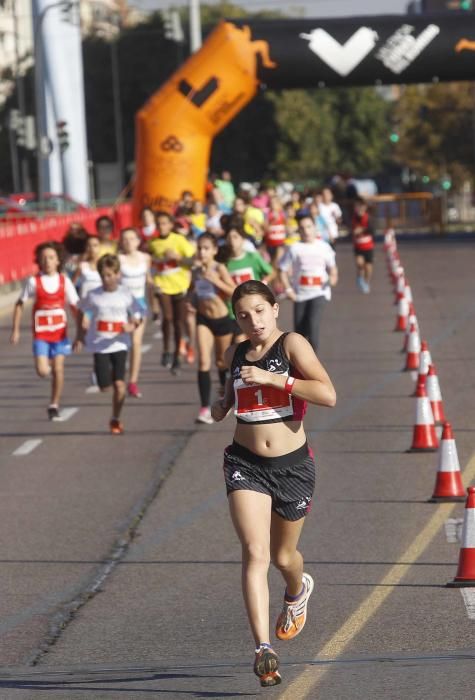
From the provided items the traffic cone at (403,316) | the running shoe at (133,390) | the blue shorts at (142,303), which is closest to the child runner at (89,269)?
the blue shorts at (142,303)

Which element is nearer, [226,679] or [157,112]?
[226,679]

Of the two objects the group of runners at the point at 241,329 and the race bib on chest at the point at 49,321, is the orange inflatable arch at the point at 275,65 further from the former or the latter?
the race bib on chest at the point at 49,321

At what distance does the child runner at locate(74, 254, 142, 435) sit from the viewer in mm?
15148

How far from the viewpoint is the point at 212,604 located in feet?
28.1

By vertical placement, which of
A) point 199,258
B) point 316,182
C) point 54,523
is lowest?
point 316,182

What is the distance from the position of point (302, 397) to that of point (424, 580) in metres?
2.30

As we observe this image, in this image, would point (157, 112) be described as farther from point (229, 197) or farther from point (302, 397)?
point (302, 397)

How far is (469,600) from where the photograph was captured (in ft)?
27.6

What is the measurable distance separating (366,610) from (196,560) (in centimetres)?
171

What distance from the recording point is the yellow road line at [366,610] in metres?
6.74

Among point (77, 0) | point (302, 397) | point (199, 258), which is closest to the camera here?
point (302, 397)

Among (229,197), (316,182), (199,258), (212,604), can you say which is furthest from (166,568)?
→ (316,182)

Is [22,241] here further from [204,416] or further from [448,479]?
[448,479]

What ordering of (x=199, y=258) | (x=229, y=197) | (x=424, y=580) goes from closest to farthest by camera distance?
(x=424, y=580), (x=199, y=258), (x=229, y=197)
